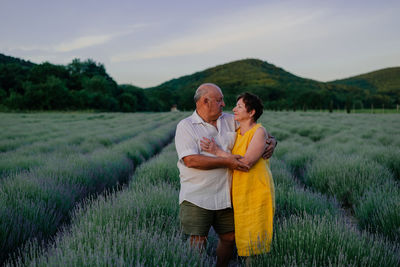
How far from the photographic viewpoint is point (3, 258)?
2.28 m

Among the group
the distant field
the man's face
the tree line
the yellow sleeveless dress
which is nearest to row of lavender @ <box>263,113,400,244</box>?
the distant field

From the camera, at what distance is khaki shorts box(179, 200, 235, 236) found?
7.18 feet

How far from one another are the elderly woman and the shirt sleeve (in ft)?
0.30

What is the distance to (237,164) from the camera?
200 centimetres

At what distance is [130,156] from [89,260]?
222 inches

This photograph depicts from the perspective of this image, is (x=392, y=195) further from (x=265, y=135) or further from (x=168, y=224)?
(x=168, y=224)

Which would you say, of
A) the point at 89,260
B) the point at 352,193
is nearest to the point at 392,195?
the point at 352,193

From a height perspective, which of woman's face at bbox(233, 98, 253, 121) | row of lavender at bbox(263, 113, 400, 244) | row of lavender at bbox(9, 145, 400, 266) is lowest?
row of lavender at bbox(263, 113, 400, 244)

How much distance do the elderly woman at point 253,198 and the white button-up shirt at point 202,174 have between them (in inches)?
3.4

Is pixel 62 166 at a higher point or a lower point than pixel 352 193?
higher

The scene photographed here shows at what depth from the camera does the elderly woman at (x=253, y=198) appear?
2045 mm

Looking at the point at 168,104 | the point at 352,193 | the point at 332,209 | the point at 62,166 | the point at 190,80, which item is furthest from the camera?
the point at 190,80

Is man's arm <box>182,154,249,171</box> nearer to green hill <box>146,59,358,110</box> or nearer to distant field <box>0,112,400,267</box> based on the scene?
distant field <box>0,112,400,267</box>

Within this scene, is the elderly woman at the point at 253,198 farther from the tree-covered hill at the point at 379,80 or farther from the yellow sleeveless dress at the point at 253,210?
the tree-covered hill at the point at 379,80
